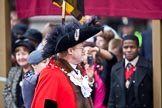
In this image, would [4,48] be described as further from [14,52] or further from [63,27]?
[63,27]

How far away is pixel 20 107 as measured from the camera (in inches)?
303

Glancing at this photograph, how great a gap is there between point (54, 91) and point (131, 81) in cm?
258

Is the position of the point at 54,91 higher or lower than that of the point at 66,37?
lower

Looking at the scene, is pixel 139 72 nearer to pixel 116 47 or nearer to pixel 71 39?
pixel 116 47

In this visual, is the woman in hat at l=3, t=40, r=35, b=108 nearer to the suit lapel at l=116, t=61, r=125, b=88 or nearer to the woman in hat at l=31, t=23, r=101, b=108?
the suit lapel at l=116, t=61, r=125, b=88

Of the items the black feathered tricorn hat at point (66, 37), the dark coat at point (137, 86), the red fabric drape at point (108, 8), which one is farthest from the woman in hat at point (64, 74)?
the dark coat at point (137, 86)

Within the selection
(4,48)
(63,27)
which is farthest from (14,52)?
(63,27)

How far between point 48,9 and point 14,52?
1264 mm

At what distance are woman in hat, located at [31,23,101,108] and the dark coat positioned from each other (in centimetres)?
198

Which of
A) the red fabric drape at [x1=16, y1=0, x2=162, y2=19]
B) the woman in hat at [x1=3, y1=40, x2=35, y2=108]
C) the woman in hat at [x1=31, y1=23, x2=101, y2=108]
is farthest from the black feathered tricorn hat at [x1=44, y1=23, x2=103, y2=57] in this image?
the woman in hat at [x1=3, y1=40, x2=35, y2=108]

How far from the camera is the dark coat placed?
24.5ft

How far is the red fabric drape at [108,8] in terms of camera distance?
6707 millimetres

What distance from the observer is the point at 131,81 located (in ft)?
25.2

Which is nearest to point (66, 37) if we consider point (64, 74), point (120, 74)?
point (64, 74)
